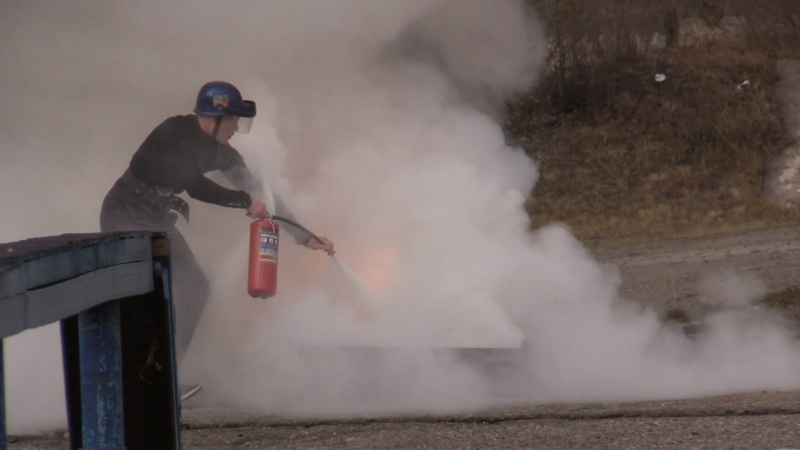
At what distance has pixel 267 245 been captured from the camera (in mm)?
6613

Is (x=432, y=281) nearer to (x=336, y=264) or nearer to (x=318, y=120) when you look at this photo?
(x=336, y=264)

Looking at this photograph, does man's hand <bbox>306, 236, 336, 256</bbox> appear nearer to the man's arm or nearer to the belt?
the man's arm

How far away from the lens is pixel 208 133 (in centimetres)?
681

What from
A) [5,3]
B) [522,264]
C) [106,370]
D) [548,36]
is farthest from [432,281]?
[548,36]

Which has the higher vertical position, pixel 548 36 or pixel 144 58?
pixel 548 36

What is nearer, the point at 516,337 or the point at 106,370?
the point at 106,370

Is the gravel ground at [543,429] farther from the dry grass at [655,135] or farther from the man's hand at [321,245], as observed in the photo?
the dry grass at [655,135]

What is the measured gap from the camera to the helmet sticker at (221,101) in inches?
263

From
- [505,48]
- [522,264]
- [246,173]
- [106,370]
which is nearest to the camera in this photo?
[106,370]

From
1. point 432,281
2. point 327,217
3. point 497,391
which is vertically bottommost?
point 497,391

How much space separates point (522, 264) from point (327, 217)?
1443mm

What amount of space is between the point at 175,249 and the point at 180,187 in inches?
14.6

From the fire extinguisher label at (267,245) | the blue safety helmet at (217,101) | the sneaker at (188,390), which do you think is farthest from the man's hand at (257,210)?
the sneaker at (188,390)

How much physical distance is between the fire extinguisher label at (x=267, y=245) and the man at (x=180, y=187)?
13 cm
